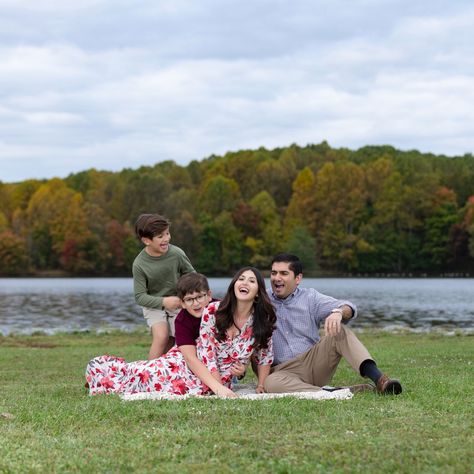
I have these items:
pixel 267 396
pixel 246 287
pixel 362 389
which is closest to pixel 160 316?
pixel 246 287

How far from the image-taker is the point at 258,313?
869 cm

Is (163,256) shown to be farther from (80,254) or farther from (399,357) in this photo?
(80,254)

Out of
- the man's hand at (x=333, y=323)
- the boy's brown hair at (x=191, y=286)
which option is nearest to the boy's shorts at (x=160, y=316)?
the boy's brown hair at (x=191, y=286)

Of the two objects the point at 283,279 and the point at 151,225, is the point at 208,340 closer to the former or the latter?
the point at 283,279

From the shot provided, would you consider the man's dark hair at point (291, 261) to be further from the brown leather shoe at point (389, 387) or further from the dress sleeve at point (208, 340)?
the brown leather shoe at point (389, 387)

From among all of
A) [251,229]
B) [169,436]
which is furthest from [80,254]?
[169,436]

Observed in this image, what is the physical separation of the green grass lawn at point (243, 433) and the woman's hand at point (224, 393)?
32cm

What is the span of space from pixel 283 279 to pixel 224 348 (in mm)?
1011

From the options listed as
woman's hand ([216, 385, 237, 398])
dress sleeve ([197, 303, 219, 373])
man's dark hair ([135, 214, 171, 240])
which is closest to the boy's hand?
man's dark hair ([135, 214, 171, 240])

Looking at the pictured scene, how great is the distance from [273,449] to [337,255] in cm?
10385

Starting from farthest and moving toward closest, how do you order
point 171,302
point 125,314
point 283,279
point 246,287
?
point 125,314, point 171,302, point 283,279, point 246,287

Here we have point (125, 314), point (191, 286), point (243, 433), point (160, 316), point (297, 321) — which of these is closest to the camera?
point (243, 433)

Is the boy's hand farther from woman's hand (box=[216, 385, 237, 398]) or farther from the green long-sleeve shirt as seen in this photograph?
woman's hand (box=[216, 385, 237, 398])

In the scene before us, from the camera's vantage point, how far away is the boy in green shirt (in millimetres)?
10172
